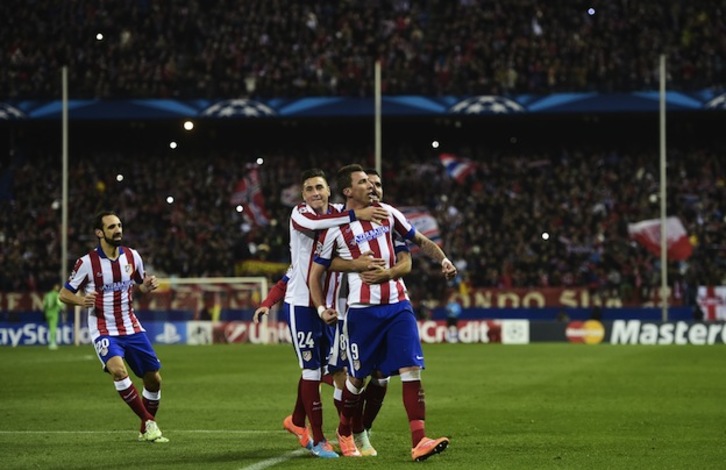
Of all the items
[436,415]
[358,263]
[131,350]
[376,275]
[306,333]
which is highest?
[358,263]

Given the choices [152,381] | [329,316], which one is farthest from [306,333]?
[152,381]

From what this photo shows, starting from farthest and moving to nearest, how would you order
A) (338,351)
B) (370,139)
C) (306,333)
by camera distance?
(370,139) → (338,351) → (306,333)

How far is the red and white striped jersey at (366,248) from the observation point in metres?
11.1

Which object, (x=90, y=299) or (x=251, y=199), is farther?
(x=251, y=199)

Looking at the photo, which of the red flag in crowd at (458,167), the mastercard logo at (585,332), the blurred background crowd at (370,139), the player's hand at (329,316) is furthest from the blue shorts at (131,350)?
the red flag in crowd at (458,167)

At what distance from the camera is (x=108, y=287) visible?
44.5 ft

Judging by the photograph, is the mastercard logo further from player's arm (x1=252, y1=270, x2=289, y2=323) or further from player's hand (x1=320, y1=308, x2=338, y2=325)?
player's hand (x1=320, y1=308, x2=338, y2=325)

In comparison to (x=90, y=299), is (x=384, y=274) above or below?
above

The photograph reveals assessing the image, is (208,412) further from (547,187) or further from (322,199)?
(547,187)

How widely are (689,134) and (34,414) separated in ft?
133

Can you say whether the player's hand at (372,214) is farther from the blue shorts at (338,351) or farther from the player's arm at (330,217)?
the blue shorts at (338,351)

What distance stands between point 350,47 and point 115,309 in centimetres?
3843

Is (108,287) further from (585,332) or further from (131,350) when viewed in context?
(585,332)

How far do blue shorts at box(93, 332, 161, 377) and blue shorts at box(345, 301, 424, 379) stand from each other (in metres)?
3.03
